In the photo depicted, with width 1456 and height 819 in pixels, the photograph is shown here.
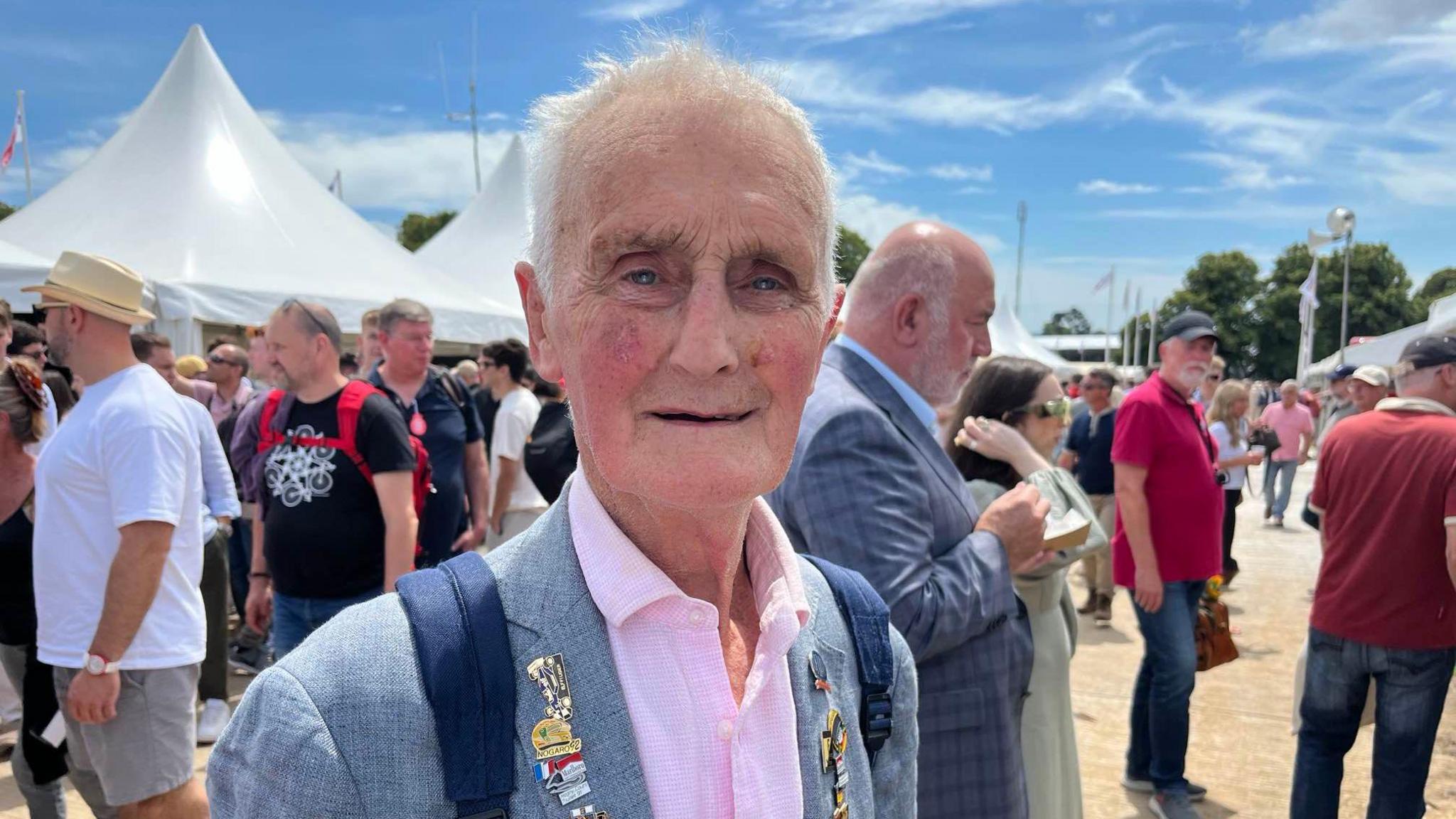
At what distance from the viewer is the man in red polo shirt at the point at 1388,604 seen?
3.31 metres

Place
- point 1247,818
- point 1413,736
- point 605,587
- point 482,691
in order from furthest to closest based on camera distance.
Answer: point 1247,818
point 1413,736
point 605,587
point 482,691

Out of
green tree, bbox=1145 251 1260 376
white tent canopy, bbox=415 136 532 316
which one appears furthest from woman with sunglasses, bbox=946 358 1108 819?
green tree, bbox=1145 251 1260 376

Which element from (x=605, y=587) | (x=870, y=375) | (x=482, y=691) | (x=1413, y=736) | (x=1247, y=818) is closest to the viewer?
(x=482, y=691)

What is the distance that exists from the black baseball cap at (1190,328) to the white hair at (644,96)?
370 centimetres

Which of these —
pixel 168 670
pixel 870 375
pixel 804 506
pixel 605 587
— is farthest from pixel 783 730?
pixel 168 670

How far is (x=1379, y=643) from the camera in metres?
3.36

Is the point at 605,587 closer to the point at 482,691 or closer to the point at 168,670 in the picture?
the point at 482,691

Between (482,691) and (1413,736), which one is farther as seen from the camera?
(1413,736)

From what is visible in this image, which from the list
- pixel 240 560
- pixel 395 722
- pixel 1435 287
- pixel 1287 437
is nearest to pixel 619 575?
pixel 395 722

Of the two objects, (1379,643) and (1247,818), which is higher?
(1379,643)

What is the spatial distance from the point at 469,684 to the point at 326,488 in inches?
111

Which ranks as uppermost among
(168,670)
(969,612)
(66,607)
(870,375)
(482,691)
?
(870,375)

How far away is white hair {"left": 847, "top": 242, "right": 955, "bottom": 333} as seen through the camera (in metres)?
2.36

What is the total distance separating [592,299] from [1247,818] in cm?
457
